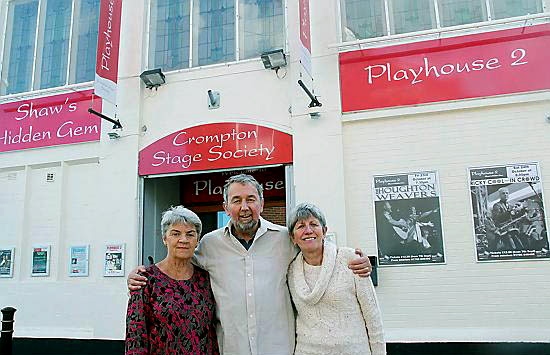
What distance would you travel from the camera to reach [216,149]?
700 cm

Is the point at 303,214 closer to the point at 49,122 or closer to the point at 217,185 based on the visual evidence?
the point at 217,185

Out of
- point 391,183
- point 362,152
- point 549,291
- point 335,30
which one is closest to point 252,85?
point 335,30

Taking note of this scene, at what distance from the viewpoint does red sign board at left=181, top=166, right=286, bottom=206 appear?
26.0 ft

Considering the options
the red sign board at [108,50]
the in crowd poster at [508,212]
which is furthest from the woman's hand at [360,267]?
the red sign board at [108,50]

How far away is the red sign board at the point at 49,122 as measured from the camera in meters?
7.62

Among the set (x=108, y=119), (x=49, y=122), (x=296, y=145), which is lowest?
(x=296, y=145)

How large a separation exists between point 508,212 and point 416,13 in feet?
9.51

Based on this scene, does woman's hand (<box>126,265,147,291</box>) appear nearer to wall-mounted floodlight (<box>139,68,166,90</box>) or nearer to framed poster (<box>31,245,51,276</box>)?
wall-mounted floodlight (<box>139,68,166,90</box>)

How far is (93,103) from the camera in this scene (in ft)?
25.1

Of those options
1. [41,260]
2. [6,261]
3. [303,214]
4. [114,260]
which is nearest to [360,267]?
[303,214]

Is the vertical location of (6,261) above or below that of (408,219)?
below

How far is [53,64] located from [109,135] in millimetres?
1908

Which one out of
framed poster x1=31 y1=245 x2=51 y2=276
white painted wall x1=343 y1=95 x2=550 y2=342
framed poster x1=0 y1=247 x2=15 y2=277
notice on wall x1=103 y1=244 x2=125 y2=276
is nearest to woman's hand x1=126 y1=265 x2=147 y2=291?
white painted wall x1=343 y1=95 x2=550 y2=342

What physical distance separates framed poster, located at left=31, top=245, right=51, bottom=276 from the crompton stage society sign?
1945 millimetres
